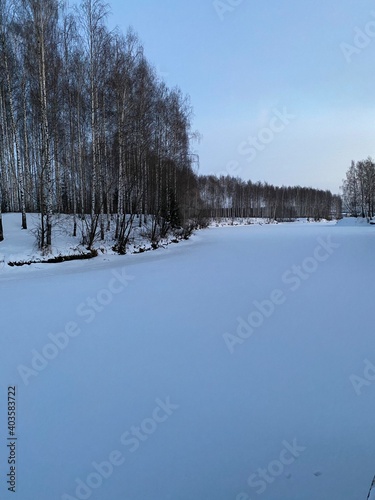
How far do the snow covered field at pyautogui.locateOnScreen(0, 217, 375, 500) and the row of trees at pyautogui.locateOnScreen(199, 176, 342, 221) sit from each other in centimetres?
4517

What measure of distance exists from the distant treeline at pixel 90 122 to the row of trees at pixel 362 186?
3158 centimetres

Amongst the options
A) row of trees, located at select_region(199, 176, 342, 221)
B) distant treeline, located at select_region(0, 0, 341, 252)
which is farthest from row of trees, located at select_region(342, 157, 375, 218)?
distant treeline, located at select_region(0, 0, 341, 252)

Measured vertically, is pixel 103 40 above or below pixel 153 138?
above

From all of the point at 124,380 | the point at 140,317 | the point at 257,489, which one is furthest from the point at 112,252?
the point at 257,489

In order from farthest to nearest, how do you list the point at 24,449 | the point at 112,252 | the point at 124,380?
the point at 112,252 < the point at 124,380 < the point at 24,449

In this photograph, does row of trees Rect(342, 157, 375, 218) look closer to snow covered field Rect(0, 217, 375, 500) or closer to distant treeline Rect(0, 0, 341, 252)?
distant treeline Rect(0, 0, 341, 252)

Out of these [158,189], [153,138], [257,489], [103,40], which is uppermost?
[103,40]

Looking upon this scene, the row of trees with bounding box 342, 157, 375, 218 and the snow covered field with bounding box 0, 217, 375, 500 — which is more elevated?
the row of trees with bounding box 342, 157, 375, 218

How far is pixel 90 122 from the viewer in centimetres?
1658

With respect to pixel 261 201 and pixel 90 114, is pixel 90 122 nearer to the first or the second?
pixel 90 114

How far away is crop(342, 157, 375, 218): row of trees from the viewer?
41406mm

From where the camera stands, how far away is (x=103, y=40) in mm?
12711

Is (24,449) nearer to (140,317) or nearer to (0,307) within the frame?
(140,317)

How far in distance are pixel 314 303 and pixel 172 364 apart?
289cm
